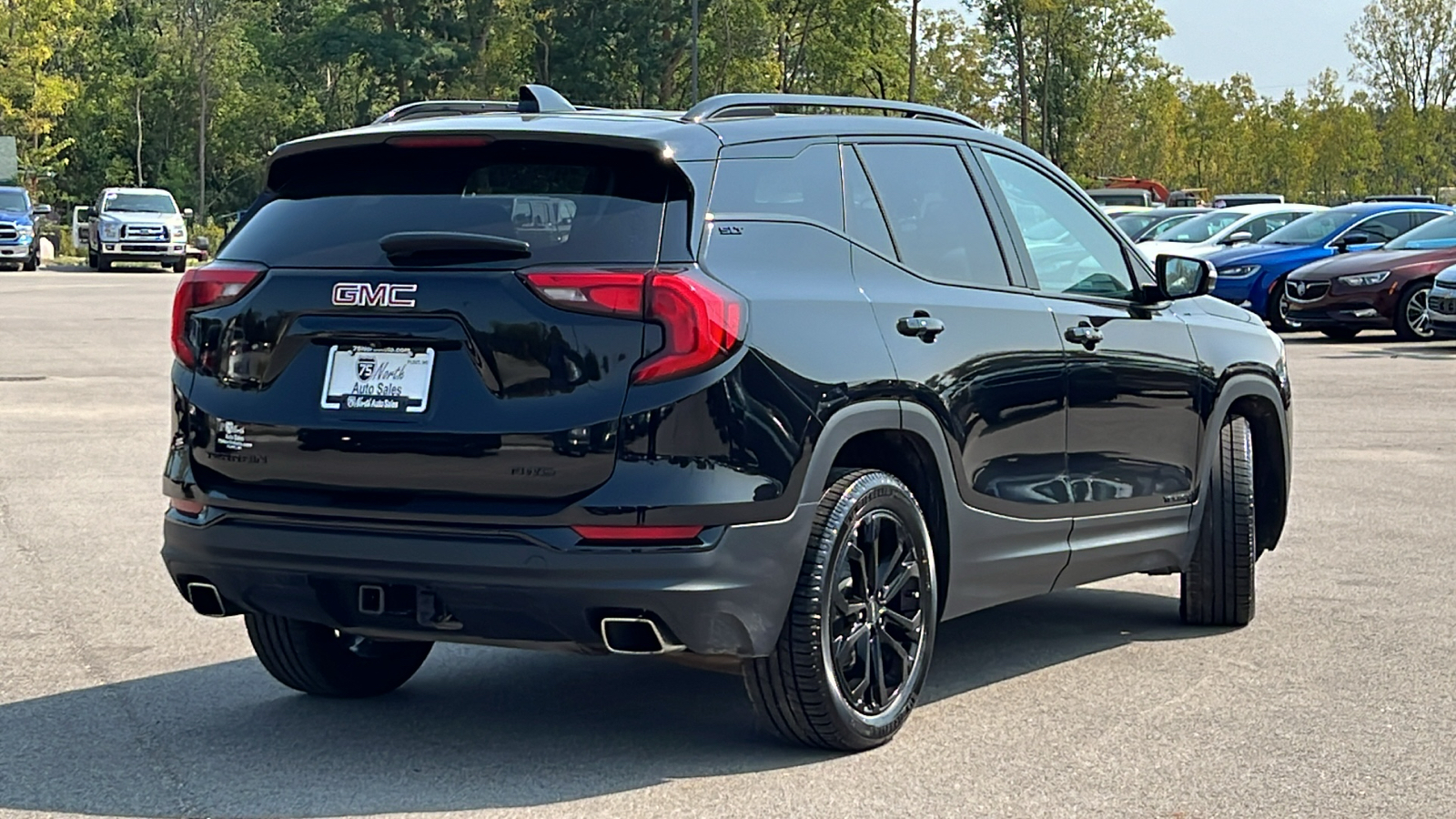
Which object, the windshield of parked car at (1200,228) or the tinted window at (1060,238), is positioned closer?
the tinted window at (1060,238)

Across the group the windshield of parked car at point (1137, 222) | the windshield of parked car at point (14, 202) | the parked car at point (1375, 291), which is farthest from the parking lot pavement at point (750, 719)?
the windshield of parked car at point (14, 202)

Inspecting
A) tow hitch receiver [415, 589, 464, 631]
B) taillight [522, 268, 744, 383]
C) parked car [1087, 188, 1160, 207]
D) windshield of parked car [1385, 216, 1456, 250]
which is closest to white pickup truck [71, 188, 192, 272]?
parked car [1087, 188, 1160, 207]

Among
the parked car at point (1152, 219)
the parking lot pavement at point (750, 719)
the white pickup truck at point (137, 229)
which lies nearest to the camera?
the parking lot pavement at point (750, 719)

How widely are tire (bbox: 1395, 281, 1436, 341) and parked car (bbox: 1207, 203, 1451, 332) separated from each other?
64.8 inches

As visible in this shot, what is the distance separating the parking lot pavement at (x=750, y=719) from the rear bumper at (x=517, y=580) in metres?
0.42

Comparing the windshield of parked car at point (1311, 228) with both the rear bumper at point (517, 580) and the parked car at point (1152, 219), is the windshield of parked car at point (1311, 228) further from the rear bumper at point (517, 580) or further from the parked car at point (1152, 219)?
the rear bumper at point (517, 580)

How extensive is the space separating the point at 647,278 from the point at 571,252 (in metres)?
0.22

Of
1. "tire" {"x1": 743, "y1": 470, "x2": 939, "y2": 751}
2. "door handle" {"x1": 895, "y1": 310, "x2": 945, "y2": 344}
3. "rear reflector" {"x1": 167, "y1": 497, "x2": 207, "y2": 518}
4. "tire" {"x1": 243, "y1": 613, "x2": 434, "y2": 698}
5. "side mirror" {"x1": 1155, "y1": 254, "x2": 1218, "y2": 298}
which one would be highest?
"side mirror" {"x1": 1155, "y1": 254, "x2": 1218, "y2": 298}

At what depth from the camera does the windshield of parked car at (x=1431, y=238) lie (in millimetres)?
24797

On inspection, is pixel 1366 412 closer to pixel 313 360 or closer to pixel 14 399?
pixel 14 399

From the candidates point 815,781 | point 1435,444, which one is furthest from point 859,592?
point 1435,444

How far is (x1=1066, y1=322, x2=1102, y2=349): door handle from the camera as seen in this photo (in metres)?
6.44

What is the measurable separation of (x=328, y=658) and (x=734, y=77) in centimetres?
7873

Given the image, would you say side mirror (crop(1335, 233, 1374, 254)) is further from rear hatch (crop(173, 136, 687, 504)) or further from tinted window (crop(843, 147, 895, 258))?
rear hatch (crop(173, 136, 687, 504))
